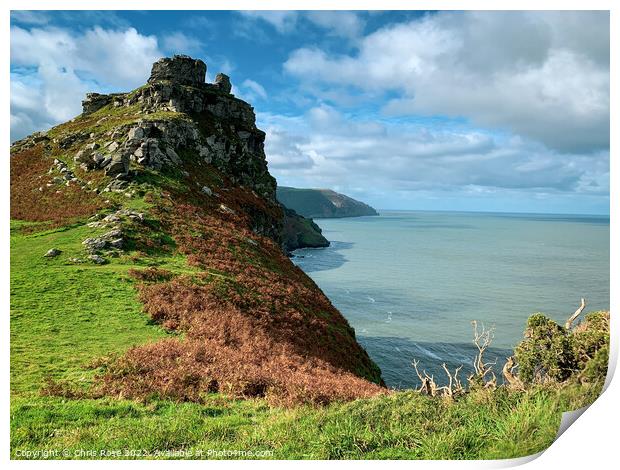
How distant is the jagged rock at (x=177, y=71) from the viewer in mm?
51875

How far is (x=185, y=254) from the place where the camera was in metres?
22.8

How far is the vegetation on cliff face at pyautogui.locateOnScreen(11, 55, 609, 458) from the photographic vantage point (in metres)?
9.80

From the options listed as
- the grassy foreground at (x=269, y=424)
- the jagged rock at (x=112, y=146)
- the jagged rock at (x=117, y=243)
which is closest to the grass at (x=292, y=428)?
the grassy foreground at (x=269, y=424)

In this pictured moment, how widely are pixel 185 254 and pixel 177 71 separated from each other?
130 ft

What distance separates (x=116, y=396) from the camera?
10648mm

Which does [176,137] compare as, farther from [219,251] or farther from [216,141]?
[219,251]

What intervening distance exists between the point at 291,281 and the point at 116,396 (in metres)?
15.7

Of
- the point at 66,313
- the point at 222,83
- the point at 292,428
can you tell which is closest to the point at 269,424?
the point at 292,428

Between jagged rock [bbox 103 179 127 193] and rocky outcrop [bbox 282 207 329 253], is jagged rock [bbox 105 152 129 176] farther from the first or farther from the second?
rocky outcrop [bbox 282 207 329 253]

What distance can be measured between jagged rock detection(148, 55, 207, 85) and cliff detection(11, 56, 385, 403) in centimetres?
511

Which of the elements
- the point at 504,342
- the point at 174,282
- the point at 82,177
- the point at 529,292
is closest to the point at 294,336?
the point at 174,282

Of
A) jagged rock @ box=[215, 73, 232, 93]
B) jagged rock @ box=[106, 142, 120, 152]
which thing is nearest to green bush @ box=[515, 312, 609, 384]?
jagged rock @ box=[106, 142, 120, 152]

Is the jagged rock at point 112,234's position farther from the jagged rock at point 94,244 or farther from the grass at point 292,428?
the grass at point 292,428
